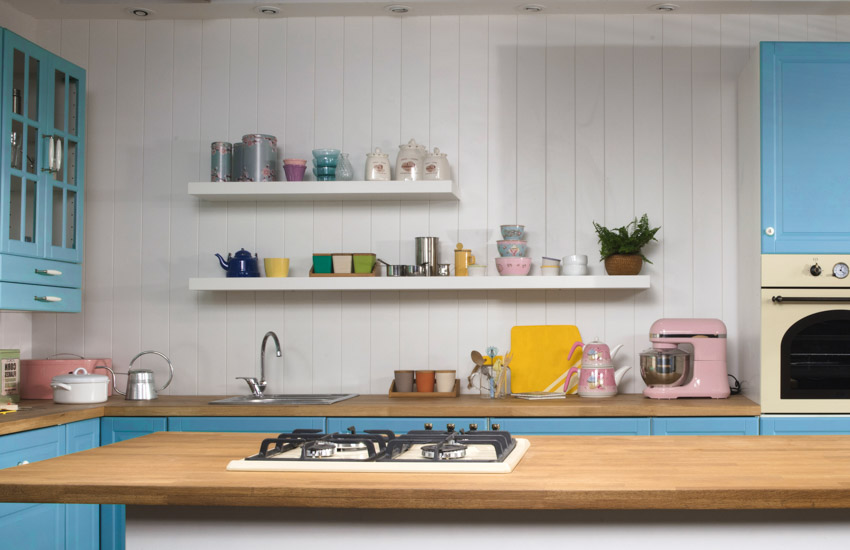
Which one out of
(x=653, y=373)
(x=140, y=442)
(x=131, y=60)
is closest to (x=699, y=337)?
(x=653, y=373)

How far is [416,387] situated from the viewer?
12.5 ft

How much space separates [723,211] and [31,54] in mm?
3237

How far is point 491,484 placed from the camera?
1.59 meters

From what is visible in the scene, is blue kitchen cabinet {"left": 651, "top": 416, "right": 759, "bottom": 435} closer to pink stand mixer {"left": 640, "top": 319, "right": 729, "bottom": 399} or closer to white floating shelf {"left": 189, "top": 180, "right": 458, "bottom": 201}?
pink stand mixer {"left": 640, "top": 319, "right": 729, "bottom": 399}

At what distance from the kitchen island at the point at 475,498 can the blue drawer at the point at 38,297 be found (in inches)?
69.1

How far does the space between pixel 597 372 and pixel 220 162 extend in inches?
79.1

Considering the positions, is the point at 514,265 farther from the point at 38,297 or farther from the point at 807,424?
the point at 38,297

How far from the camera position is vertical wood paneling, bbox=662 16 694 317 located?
399 centimetres

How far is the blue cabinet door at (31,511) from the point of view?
9.59ft

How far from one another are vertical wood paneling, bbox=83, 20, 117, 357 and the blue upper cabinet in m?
2.73

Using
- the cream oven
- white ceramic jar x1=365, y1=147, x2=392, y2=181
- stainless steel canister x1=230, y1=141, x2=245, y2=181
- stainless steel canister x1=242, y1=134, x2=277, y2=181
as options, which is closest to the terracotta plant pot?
the cream oven

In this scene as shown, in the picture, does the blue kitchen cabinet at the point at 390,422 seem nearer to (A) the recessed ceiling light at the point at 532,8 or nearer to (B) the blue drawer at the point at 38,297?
(B) the blue drawer at the point at 38,297

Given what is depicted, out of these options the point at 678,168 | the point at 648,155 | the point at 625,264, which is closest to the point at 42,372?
the point at 625,264

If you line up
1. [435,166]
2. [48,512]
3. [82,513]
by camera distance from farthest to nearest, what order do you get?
[435,166], [82,513], [48,512]
